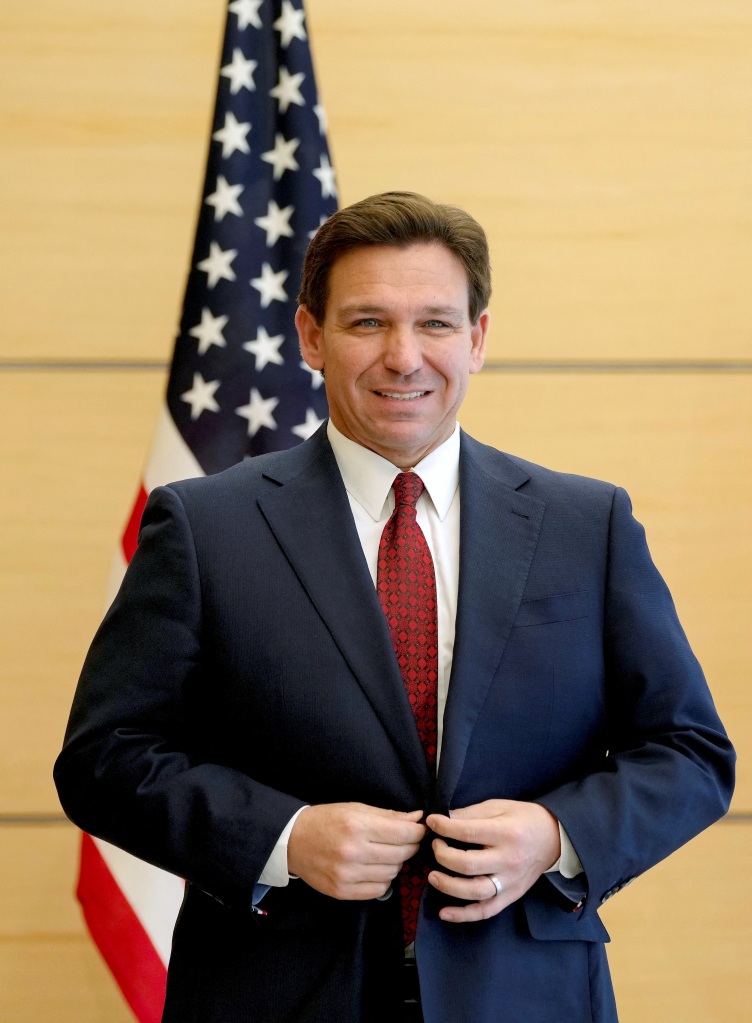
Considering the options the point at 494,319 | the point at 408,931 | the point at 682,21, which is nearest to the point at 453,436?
the point at 408,931

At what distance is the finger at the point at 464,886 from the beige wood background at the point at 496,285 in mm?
1611

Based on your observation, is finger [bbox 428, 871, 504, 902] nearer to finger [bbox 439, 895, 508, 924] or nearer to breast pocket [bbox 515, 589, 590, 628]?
finger [bbox 439, 895, 508, 924]

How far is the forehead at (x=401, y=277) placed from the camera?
1538 mm

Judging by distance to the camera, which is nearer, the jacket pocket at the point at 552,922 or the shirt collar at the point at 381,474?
the jacket pocket at the point at 552,922

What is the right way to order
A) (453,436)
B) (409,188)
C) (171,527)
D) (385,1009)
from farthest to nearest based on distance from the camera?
(409,188), (453,436), (171,527), (385,1009)

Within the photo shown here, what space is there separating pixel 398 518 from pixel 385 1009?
639mm

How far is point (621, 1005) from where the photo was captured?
2811mm

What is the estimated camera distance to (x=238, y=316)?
2.43m

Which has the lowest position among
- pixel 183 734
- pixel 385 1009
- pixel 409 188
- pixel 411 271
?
pixel 385 1009

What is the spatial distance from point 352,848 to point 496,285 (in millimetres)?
1814

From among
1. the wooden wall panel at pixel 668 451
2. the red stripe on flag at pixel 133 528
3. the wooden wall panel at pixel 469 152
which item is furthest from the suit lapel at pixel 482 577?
the wooden wall panel at pixel 469 152

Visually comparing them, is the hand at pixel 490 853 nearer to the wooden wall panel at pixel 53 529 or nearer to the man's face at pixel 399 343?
the man's face at pixel 399 343

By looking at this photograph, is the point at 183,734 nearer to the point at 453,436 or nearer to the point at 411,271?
the point at 453,436

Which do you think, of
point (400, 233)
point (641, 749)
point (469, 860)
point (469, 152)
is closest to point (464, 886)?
point (469, 860)
